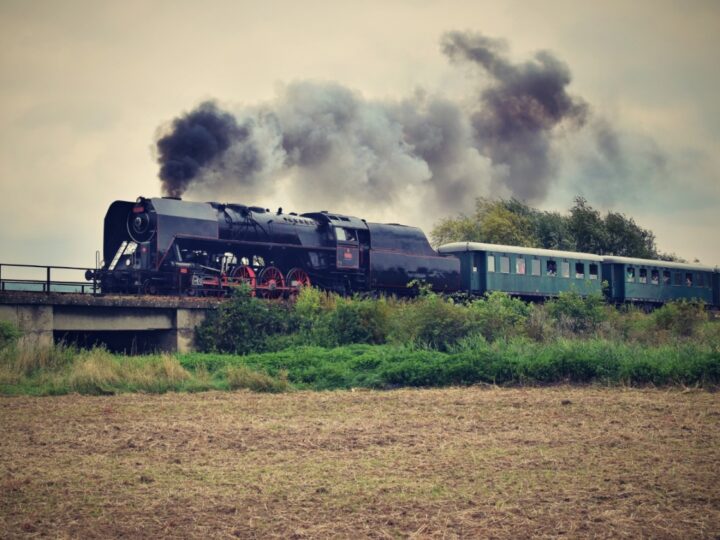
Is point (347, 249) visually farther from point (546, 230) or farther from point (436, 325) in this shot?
point (546, 230)

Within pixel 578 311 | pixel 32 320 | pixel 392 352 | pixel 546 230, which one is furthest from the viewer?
pixel 546 230

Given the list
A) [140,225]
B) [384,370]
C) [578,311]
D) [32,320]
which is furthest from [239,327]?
[578,311]

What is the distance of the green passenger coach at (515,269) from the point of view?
1328 inches

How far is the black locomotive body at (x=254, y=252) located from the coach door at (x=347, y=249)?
4 cm

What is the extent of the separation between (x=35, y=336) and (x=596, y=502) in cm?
1778

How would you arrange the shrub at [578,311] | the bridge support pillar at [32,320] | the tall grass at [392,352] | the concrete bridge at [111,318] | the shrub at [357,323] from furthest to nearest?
the shrub at [578,311]
the shrub at [357,323]
the concrete bridge at [111,318]
the bridge support pillar at [32,320]
the tall grass at [392,352]

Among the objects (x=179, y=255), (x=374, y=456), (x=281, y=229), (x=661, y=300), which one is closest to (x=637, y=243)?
(x=661, y=300)

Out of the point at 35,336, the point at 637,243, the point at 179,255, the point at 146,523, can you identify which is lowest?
the point at 146,523

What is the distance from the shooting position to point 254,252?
27.3 meters

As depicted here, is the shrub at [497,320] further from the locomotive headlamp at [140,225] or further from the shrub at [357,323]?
the locomotive headlamp at [140,225]

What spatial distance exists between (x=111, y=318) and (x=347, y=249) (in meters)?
9.30

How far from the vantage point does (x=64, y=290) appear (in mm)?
22531

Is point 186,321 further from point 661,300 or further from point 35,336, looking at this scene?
point 661,300

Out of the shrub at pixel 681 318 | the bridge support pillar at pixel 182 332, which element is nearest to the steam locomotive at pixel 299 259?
the bridge support pillar at pixel 182 332
